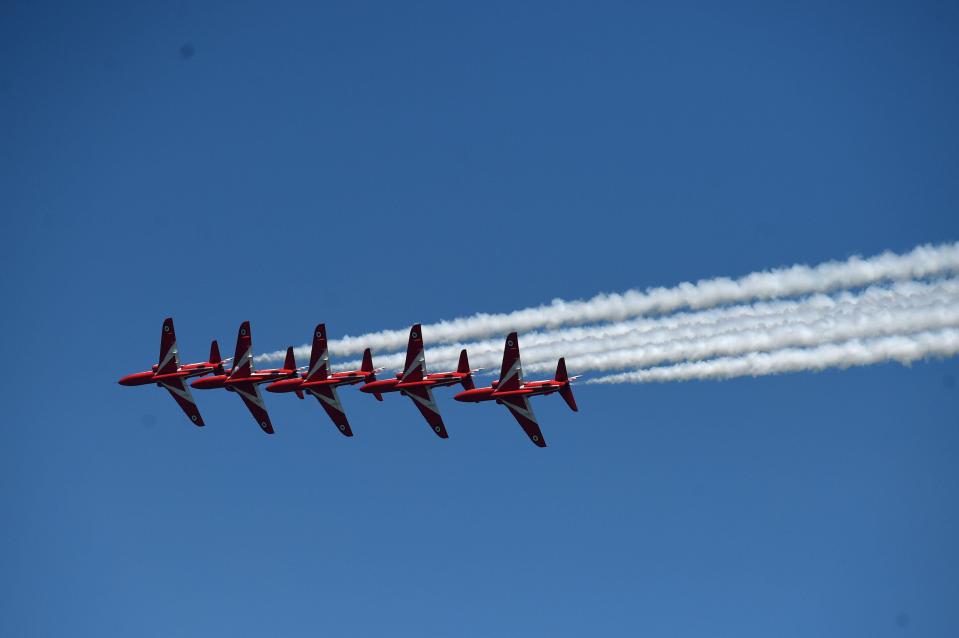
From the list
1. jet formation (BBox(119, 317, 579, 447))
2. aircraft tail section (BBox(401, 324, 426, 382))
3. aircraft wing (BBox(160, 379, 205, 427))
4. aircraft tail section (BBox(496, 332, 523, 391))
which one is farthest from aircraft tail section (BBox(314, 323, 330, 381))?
aircraft tail section (BBox(496, 332, 523, 391))

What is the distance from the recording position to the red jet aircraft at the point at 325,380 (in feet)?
280

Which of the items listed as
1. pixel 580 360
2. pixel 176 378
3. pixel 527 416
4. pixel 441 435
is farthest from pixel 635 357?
pixel 176 378

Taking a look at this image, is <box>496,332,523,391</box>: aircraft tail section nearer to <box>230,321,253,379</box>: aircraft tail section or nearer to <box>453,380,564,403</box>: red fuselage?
<box>453,380,564,403</box>: red fuselage

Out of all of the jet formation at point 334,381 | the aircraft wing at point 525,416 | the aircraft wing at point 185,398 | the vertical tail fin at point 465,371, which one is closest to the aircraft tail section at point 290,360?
the jet formation at point 334,381

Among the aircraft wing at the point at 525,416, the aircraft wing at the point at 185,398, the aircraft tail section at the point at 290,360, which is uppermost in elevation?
the aircraft tail section at the point at 290,360

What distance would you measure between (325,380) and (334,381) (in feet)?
2.36

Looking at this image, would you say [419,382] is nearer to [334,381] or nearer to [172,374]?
[334,381]

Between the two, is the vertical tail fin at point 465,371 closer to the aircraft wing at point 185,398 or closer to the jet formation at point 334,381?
the jet formation at point 334,381

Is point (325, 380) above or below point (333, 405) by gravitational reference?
above

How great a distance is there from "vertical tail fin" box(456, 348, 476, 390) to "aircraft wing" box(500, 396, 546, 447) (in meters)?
2.44

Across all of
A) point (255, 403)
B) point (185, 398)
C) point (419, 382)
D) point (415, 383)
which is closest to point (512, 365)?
point (419, 382)

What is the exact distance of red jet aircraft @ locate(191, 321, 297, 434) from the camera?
286 ft

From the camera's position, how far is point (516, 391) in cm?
8075

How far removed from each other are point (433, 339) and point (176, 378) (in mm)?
17381
